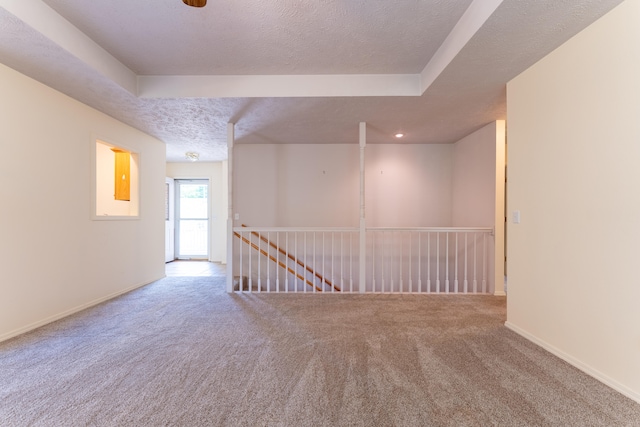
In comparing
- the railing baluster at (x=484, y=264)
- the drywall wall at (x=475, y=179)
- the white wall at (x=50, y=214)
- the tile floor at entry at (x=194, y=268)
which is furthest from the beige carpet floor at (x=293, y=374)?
the tile floor at entry at (x=194, y=268)

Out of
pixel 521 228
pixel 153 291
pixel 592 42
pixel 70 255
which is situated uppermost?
pixel 592 42

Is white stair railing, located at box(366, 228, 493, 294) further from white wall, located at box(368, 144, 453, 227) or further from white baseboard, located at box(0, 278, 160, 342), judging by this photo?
white baseboard, located at box(0, 278, 160, 342)

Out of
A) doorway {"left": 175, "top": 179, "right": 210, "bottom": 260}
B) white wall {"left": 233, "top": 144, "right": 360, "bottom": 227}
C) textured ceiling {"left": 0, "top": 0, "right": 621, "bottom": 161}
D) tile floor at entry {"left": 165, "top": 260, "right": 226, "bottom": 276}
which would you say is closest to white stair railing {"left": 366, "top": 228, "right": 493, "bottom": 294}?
white wall {"left": 233, "top": 144, "right": 360, "bottom": 227}

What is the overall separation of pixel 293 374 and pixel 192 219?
5.83 metres

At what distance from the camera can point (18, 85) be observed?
2.40 metres

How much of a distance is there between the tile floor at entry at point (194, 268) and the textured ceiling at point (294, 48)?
9.15 ft

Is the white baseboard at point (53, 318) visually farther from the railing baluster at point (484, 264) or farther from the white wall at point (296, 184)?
the railing baluster at point (484, 264)

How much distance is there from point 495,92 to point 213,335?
3.48 metres

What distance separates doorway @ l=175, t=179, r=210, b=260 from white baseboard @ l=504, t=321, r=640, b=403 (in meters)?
6.18

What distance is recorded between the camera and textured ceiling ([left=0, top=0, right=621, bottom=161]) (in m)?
1.86

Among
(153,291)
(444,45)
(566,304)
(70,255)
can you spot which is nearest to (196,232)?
(153,291)

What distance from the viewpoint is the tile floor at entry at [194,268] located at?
5125 millimetres

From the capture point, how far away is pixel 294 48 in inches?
93.4

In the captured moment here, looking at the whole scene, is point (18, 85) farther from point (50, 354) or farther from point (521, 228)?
point (521, 228)
